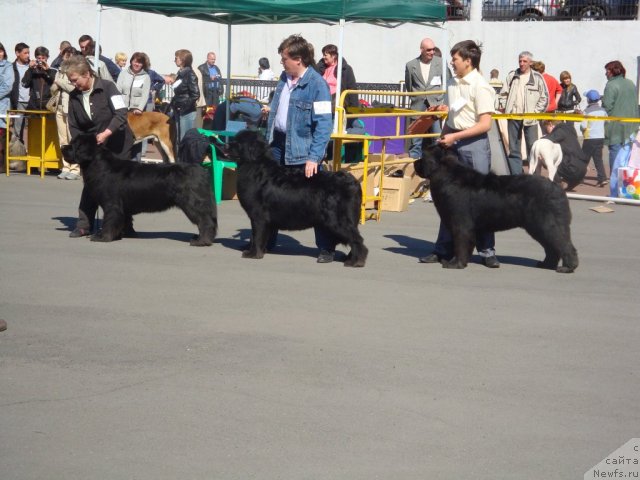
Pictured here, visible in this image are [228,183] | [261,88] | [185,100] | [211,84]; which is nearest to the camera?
[228,183]

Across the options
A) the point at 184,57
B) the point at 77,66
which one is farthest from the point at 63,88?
the point at 77,66

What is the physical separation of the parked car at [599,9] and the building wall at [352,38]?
0.75 metres

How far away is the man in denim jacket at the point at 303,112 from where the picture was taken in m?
8.43

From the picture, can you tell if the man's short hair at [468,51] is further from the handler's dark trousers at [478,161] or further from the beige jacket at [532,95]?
the beige jacket at [532,95]

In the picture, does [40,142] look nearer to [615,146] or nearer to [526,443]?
[615,146]

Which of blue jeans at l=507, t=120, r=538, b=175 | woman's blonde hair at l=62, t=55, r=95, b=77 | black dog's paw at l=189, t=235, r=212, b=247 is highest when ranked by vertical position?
woman's blonde hair at l=62, t=55, r=95, b=77

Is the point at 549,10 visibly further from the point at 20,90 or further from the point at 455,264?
the point at 455,264

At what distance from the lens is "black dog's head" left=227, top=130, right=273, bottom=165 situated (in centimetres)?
855

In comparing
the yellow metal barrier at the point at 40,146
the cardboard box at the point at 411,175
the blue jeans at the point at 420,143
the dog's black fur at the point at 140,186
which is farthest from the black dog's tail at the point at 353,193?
the yellow metal barrier at the point at 40,146

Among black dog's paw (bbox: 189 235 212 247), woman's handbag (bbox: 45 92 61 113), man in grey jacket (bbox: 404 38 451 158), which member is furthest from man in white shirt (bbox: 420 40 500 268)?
woman's handbag (bbox: 45 92 61 113)

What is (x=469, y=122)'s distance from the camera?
27.6ft

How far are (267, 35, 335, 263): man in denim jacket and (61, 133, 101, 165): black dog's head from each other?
1.75m

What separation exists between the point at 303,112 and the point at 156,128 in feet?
19.6

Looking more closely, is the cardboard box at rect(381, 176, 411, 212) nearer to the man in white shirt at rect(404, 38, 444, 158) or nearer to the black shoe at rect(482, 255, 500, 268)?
the man in white shirt at rect(404, 38, 444, 158)
